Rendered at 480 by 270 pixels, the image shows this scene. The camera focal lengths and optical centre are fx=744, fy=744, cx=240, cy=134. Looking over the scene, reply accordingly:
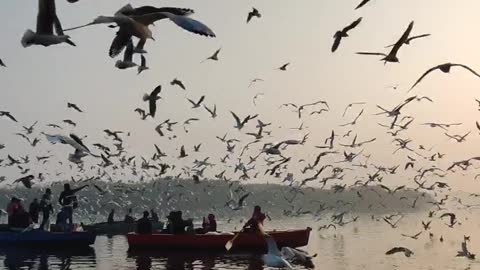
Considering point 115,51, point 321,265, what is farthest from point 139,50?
point 321,265

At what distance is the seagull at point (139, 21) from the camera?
895cm

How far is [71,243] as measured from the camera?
109ft

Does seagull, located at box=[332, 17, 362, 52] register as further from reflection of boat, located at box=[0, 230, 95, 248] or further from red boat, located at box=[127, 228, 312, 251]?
reflection of boat, located at box=[0, 230, 95, 248]

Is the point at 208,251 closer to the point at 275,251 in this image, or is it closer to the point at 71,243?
the point at 71,243

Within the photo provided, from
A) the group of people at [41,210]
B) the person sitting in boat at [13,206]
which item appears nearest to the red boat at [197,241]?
the group of people at [41,210]

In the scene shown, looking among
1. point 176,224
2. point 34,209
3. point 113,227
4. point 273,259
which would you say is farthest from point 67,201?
point 273,259

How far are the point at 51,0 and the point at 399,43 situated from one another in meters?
6.02

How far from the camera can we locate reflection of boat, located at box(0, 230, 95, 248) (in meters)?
32.7

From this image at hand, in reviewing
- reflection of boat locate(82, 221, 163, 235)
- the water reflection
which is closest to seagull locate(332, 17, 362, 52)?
the water reflection

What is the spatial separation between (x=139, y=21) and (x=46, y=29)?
125cm

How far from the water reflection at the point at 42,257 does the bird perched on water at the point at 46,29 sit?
19.8 metres

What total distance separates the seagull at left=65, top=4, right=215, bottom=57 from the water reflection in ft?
65.6

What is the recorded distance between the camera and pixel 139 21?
31.6 feet

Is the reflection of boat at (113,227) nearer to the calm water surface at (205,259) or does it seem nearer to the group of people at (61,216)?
the calm water surface at (205,259)
